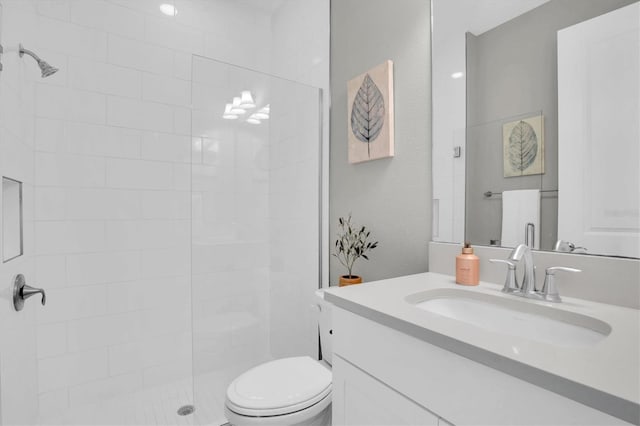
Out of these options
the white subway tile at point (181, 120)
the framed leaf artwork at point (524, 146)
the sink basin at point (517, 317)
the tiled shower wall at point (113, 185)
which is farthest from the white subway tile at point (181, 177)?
the framed leaf artwork at point (524, 146)

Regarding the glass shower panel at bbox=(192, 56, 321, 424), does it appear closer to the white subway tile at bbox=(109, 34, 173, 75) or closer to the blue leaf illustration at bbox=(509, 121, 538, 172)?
the white subway tile at bbox=(109, 34, 173, 75)

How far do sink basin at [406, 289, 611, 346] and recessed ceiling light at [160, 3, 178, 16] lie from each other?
2294mm

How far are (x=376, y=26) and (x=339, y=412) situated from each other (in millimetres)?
1669

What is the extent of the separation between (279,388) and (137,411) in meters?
1.15

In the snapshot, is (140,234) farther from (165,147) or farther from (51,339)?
(51,339)

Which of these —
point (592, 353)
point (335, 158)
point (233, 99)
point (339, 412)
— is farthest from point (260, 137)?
point (592, 353)

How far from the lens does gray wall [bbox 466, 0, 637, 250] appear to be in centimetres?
99

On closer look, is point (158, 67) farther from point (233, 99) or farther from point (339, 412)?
point (339, 412)

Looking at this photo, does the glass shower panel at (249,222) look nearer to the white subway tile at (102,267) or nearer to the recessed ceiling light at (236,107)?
the recessed ceiling light at (236,107)

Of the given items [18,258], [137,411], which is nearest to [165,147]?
[18,258]

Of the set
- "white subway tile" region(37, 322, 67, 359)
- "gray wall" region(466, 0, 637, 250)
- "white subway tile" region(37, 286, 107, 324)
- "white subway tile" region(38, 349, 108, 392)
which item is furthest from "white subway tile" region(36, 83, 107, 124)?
"gray wall" region(466, 0, 637, 250)

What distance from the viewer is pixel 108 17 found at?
6.45 feet

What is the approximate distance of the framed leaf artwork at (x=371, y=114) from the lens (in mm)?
1530

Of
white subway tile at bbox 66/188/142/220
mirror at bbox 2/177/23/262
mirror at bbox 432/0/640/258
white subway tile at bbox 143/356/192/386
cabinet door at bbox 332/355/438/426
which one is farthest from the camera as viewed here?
white subway tile at bbox 143/356/192/386
